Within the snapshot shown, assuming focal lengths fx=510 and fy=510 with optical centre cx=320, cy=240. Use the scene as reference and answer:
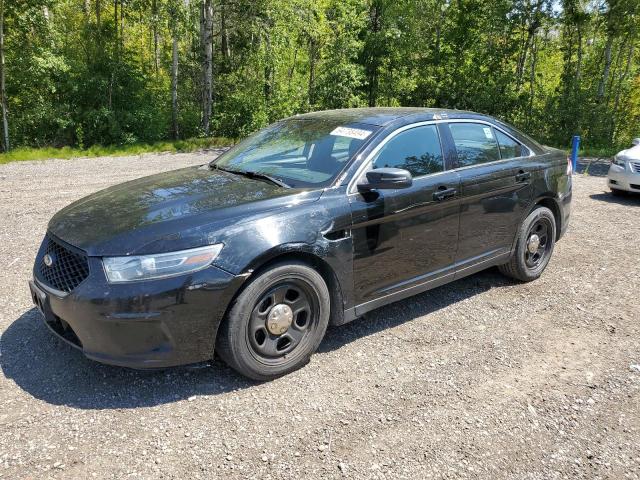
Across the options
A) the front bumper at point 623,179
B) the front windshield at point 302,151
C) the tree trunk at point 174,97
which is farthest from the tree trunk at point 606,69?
the front windshield at point 302,151

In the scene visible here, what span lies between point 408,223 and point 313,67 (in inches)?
663

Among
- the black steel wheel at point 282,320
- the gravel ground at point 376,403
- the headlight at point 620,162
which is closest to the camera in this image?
the gravel ground at point 376,403

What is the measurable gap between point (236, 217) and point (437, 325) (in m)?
1.96

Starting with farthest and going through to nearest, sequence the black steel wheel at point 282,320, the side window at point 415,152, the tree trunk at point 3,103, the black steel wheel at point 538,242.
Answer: the tree trunk at point 3,103, the black steel wheel at point 538,242, the side window at point 415,152, the black steel wheel at point 282,320

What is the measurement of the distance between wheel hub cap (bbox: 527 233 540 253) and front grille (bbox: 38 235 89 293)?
394cm

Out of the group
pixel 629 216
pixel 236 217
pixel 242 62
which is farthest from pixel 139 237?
pixel 242 62

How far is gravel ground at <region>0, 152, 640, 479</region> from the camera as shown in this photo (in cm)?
258

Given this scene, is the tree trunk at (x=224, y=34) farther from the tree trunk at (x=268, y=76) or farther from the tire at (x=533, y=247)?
the tire at (x=533, y=247)

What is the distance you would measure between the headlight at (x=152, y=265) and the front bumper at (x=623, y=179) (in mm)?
8569

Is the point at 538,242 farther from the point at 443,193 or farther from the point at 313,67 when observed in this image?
the point at 313,67

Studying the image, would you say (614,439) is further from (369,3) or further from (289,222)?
(369,3)

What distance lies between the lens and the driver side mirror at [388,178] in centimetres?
339

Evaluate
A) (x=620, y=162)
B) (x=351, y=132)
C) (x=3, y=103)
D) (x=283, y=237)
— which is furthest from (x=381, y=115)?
(x=3, y=103)

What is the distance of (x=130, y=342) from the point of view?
2.84 metres
